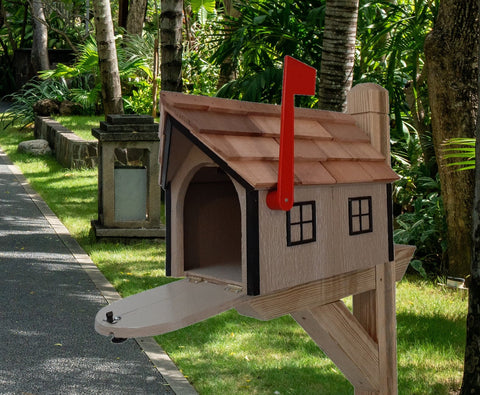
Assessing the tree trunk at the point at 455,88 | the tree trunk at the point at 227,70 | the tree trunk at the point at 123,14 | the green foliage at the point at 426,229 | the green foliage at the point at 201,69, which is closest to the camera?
the tree trunk at the point at 455,88

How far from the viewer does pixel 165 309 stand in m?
1.93

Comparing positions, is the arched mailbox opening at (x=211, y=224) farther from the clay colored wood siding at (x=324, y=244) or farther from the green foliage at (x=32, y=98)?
the green foliage at (x=32, y=98)

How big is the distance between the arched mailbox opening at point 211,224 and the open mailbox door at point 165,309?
96 millimetres

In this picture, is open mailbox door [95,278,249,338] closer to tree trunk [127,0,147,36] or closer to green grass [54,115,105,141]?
green grass [54,115,105,141]

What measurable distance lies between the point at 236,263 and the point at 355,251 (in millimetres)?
336

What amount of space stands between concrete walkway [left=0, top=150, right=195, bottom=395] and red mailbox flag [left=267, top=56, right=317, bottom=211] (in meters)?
2.98

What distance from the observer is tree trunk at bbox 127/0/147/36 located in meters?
18.3

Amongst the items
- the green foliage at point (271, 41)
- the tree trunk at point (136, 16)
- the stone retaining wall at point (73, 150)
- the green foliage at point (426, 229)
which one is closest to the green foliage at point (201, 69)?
the tree trunk at point (136, 16)

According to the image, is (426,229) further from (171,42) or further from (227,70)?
(227,70)

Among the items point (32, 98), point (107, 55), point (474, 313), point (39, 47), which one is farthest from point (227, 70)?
point (39, 47)

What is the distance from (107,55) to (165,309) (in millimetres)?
8955

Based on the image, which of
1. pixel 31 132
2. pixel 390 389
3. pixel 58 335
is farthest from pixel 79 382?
pixel 31 132

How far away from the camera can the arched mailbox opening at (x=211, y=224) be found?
7.02 ft

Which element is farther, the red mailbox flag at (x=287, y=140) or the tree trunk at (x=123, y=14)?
the tree trunk at (x=123, y=14)
